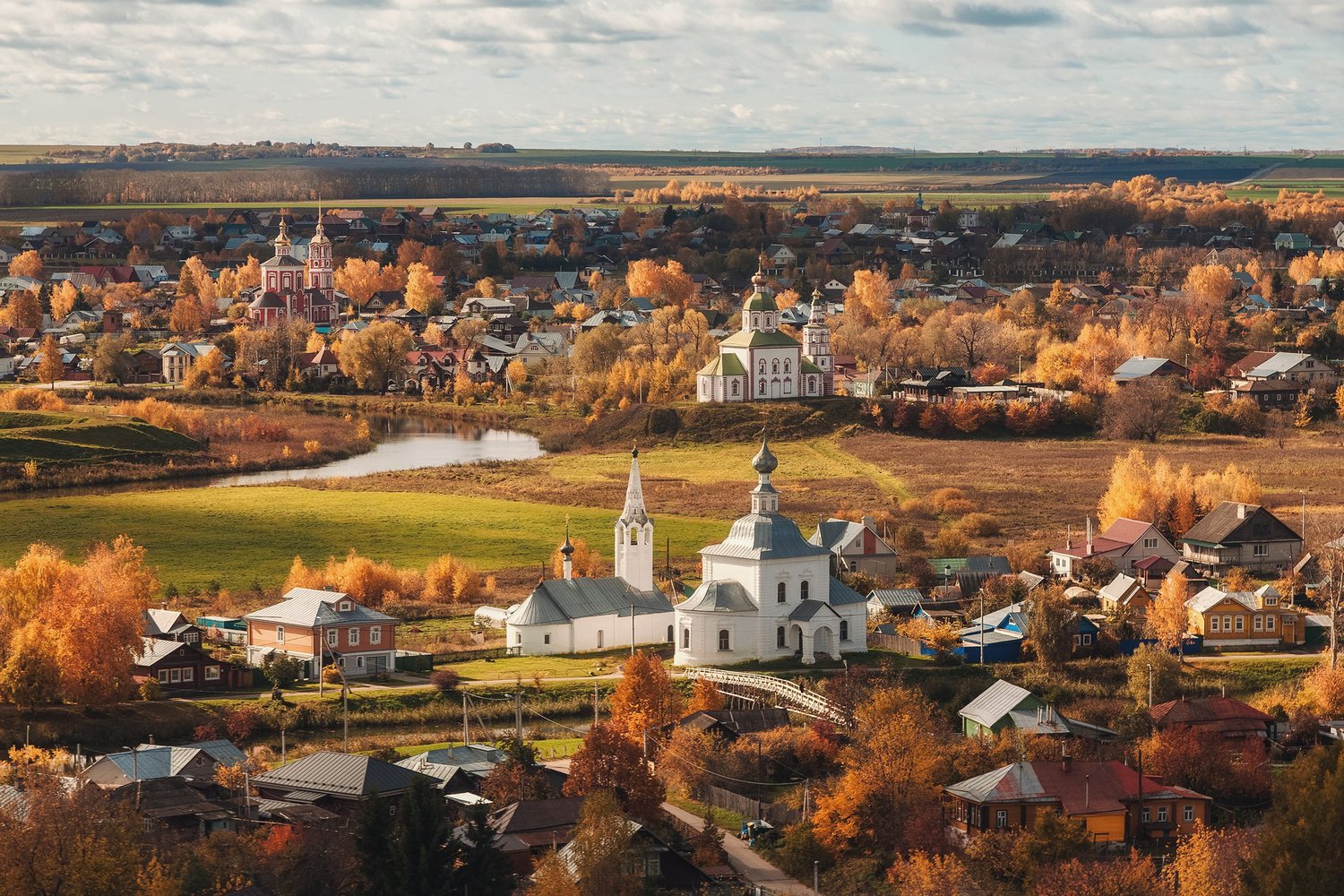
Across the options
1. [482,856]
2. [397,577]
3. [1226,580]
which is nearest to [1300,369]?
[1226,580]

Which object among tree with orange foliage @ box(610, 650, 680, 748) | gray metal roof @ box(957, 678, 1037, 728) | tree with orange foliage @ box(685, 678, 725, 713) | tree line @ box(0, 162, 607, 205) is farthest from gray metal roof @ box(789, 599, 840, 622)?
tree line @ box(0, 162, 607, 205)

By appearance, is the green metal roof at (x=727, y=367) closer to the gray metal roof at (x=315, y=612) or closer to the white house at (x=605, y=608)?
the white house at (x=605, y=608)

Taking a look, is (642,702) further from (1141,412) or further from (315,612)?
(1141,412)

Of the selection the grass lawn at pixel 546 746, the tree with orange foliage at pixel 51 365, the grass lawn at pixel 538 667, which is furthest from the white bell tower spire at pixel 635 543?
the tree with orange foliage at pixel 51 365

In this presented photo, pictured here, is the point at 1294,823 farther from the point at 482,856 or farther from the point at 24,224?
the point at 24,224

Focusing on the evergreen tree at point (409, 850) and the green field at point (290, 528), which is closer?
the evergreen tree at point (409, 850)

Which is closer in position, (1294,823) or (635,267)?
(1294,823)

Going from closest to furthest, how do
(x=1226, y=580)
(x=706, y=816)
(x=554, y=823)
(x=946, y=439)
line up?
(x=554, y=823) → (x=706, y=816) → (x=1226, y=580) → (x=946, y=439)

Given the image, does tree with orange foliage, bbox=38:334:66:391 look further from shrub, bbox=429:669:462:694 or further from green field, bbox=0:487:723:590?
shrub, bbox=429:669:462:694
